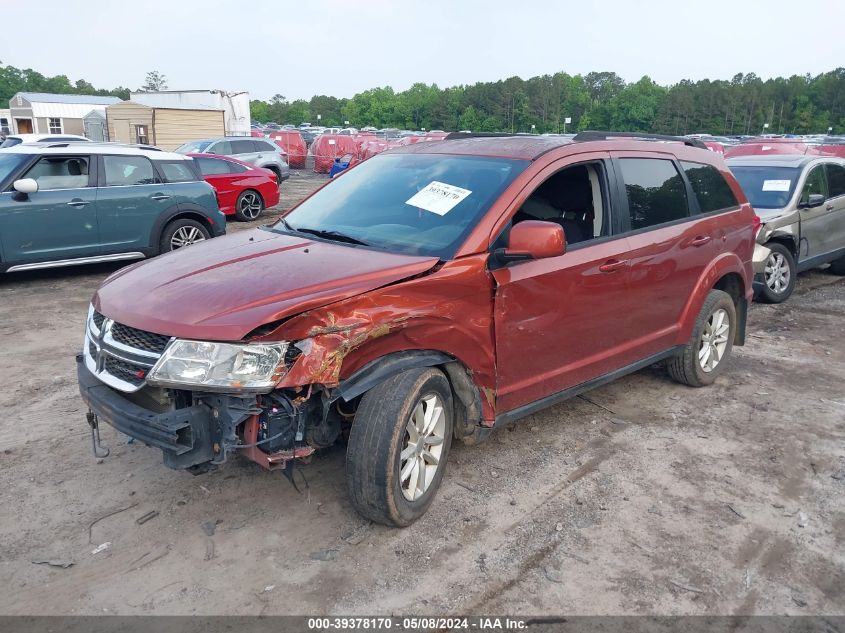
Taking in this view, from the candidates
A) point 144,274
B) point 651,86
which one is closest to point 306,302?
point 144,274

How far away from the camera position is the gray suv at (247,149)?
19.1 m

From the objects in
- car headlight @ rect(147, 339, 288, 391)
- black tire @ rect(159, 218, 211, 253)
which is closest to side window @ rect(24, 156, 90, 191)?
black tire @ rect(159, 218, 211, 253)

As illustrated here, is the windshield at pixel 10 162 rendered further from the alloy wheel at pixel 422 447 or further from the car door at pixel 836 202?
the car door at pixel 836 202

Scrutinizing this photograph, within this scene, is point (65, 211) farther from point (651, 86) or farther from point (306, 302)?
point (651, 86)

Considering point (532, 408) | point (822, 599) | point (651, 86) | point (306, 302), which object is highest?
point (651, 86)

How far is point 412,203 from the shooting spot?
403 centimetres

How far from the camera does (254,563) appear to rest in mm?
3182

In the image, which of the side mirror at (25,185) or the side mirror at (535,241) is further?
the side mirror at (25,185)

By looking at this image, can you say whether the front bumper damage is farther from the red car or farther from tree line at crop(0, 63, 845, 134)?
tree line at crop(0, 63, 845, 134)

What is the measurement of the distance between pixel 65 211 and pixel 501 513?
7319mm

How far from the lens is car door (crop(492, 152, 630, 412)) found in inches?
147

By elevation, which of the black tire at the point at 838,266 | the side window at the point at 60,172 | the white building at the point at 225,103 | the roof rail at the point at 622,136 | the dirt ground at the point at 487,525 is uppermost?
the white building at the point at 225,103

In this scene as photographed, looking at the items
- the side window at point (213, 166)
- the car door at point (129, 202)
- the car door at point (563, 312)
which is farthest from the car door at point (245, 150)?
the car door at point (563, 312)

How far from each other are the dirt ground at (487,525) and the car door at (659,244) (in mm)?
693
